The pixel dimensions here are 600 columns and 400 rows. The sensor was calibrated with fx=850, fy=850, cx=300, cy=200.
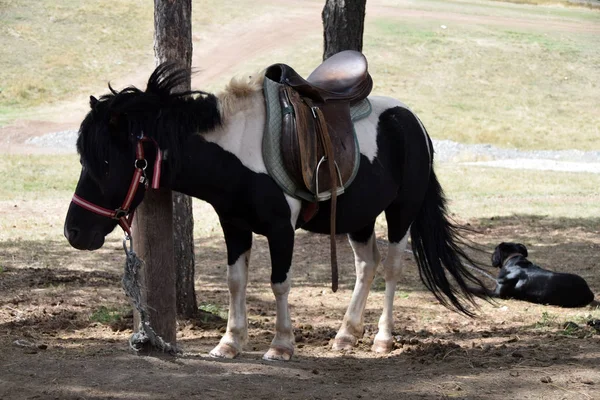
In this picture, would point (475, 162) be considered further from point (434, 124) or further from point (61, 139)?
point (61, 139)

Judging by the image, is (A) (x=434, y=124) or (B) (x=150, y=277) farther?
(A) (x=434, y=124)

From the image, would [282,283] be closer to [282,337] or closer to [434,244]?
[282,337]

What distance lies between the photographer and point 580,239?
1130 cm

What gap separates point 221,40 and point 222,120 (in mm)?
29456

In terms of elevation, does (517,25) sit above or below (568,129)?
above

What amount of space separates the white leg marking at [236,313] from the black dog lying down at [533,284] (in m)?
2.90

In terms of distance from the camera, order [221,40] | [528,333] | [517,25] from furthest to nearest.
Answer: [517,25] < [221,40] < [528,333]

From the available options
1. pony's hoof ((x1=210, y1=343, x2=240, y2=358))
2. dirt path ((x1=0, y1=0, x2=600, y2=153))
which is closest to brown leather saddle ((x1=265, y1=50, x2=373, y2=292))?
pony's hoof ((x1=210, y1=343, x2=240, y2=358))

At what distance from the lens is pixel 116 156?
474cm

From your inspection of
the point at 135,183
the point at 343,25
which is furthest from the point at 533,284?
the point at 135,183

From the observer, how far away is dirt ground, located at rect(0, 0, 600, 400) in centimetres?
457

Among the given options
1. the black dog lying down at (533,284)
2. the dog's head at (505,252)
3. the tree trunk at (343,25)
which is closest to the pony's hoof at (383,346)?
the black dog lying down at (533,284)

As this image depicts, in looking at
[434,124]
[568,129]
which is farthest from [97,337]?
A: [568,129]

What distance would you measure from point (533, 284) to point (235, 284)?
355 centimetres
